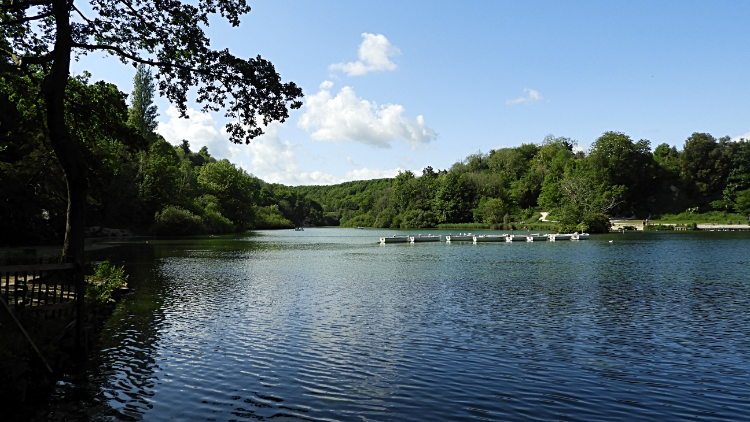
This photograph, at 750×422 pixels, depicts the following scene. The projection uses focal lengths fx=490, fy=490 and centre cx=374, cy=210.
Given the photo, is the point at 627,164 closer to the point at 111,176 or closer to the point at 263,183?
the point at 263,183

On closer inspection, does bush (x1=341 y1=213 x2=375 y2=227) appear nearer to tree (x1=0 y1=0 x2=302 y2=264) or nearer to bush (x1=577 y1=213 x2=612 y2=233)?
bush (x1=577 y1=213 x2=612 y2=233)

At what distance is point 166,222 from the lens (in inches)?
3088

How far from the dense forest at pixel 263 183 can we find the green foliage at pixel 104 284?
3898 millimetres

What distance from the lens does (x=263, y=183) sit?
18012 centimetres

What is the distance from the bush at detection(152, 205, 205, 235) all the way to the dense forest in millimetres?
169

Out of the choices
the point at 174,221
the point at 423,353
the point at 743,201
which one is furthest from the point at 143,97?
the point at 743,201

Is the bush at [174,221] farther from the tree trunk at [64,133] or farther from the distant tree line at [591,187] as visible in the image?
the tree trunk at [64,133]

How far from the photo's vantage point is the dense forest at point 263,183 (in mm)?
22327

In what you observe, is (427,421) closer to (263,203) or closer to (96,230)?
(96,230)

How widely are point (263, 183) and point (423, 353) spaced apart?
17345cm

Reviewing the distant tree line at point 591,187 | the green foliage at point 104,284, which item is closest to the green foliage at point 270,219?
the distant tree line at point 591,187

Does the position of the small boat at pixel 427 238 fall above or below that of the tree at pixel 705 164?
below

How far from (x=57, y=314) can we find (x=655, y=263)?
37.0 m

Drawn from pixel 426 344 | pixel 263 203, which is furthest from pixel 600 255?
pixel 263 203
